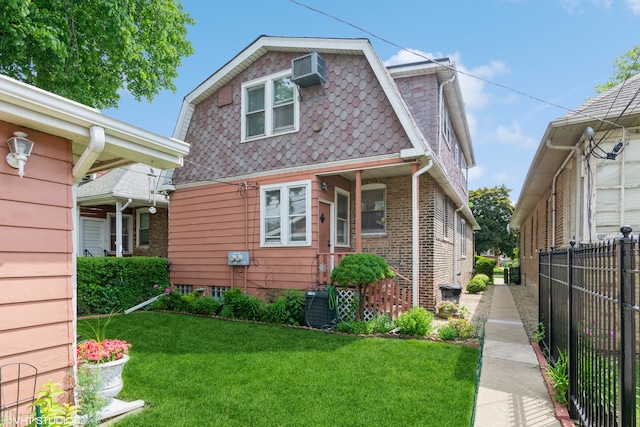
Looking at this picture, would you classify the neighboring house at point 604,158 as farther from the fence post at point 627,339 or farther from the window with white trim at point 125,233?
the window with white trim at point 125,233

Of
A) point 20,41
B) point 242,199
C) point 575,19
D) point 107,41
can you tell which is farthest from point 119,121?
point 575,19

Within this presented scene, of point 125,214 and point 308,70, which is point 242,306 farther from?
point 125,214

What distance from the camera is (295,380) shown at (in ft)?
14.9

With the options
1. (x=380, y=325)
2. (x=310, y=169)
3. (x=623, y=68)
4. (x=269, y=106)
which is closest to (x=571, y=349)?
(x=380, y=325)

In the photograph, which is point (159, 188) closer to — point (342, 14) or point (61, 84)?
point (61, 84)

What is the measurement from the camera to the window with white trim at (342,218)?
32.1 ft

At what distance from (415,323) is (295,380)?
2910 mm

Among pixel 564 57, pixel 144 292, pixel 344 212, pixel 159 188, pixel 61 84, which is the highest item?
pixel 564 57

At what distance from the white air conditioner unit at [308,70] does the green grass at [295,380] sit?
18.7ft

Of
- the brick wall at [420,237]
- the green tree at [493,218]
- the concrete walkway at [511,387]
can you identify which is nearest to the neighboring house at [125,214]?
the brick wall at [420,237]

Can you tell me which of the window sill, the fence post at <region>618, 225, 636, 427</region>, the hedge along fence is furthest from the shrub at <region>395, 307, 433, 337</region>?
the hedge along fence

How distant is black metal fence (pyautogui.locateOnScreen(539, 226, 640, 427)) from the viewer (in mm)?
2344

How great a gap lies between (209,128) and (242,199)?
253 centimetres

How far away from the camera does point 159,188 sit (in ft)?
36.7
